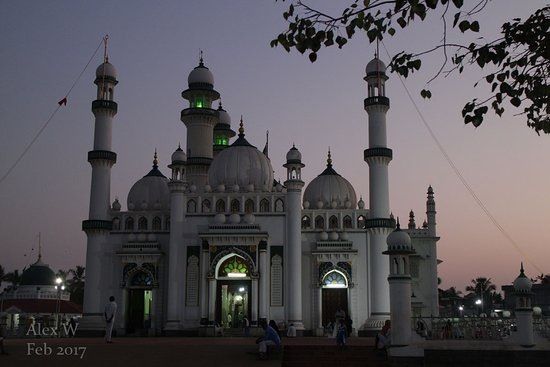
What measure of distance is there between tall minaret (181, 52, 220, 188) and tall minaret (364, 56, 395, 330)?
9.49 m

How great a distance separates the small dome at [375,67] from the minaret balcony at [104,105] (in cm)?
1283

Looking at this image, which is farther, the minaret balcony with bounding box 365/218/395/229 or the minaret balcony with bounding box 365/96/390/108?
the minaret balcony with bounding box 365/96/390/108

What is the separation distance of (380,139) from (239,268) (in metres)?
8.98

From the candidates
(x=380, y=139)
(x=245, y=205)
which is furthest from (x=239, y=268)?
(x=380, y=139)

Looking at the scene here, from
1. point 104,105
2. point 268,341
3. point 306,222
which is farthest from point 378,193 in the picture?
point 268,341

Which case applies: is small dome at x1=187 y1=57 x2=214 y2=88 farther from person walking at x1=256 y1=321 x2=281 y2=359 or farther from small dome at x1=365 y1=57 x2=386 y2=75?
person walking at x1=256 y1=321 x2=281 y2=359

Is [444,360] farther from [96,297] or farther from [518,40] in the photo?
[96,297]

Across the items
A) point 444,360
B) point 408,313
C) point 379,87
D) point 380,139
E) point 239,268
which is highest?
point 379,87

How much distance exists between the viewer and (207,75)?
127ft

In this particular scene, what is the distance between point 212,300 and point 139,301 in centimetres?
427

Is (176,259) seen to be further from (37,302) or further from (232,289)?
(37,302)

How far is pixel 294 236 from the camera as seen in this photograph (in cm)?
3166

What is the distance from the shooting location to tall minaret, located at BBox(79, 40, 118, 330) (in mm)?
33000

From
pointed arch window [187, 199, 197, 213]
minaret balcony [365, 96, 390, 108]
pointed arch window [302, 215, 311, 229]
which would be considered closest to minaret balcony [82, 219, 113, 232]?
pointed arch window [187, 199, 197, 213]
